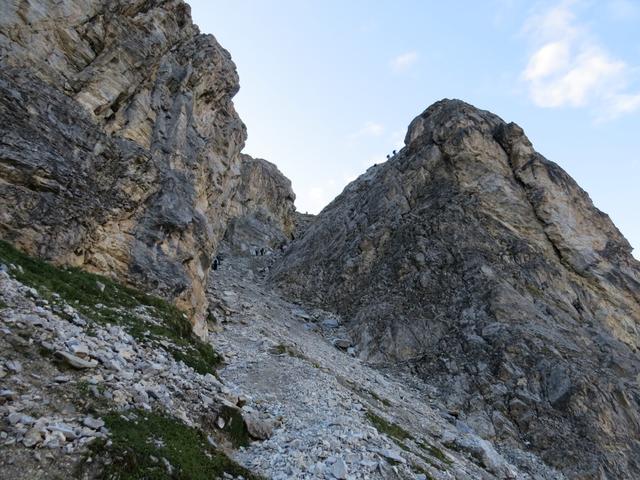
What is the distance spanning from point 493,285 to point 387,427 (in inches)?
1208

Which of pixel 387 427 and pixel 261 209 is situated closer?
pixel 387 427

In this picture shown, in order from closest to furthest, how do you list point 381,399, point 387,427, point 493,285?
point 387,427 → point 381,399 → point 493,285

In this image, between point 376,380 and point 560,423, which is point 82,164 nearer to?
point 376,380

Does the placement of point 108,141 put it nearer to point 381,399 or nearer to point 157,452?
point 157,452

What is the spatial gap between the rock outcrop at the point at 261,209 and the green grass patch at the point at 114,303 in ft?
220

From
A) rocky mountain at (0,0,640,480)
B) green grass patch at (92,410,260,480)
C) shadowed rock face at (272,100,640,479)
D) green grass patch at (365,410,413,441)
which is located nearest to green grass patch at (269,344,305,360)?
rocky mountain at (0,0,640,480)

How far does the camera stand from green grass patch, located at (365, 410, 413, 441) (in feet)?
→ 80.8

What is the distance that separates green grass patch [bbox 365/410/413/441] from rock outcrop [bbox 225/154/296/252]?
68.8 meters

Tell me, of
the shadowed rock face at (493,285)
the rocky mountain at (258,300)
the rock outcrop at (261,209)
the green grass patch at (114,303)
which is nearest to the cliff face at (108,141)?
the rocky mountain at (258,300)

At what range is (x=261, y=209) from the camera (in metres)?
110

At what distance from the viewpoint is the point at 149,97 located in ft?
124

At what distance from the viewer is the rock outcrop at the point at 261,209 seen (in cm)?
9731

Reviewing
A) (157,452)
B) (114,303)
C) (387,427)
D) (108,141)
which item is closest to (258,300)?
(108,141)

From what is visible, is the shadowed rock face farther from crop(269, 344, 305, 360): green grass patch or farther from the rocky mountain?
crop(269, 344, 305, 360): green grass patch
